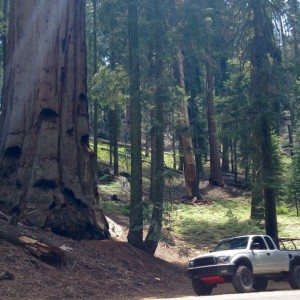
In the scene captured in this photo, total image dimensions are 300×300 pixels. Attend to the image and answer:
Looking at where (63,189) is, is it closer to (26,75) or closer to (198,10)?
(26,75)

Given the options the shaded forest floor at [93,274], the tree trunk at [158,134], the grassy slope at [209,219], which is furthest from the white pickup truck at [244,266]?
the grassy slope at [209,219]

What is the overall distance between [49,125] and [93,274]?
5027mm

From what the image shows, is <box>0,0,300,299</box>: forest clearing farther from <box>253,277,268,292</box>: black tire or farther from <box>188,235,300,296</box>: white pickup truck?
<box>253,277,268,292</box>: black tire

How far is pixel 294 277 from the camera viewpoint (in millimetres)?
16703

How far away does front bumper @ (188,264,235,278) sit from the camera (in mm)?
14906

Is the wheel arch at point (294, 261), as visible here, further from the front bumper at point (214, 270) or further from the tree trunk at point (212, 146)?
the tree trunk at point (212, 146)


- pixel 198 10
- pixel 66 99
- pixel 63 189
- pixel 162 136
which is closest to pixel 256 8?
pixel 198 10

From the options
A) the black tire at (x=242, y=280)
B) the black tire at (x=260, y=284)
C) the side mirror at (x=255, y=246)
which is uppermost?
the side mirror at (x=255, y=246)

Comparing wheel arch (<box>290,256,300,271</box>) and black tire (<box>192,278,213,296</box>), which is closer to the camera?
black tire (<box>192,278,213,296</box>)

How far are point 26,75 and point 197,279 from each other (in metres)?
8.39

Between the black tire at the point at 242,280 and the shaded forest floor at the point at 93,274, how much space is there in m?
1.54

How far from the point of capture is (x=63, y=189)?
1705cm

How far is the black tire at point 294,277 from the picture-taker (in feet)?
54.7

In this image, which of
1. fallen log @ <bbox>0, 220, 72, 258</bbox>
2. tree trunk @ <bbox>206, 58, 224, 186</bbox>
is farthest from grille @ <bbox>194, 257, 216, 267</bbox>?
tree trunk @ <bbox>206, 58, 224, 186</bbox>
